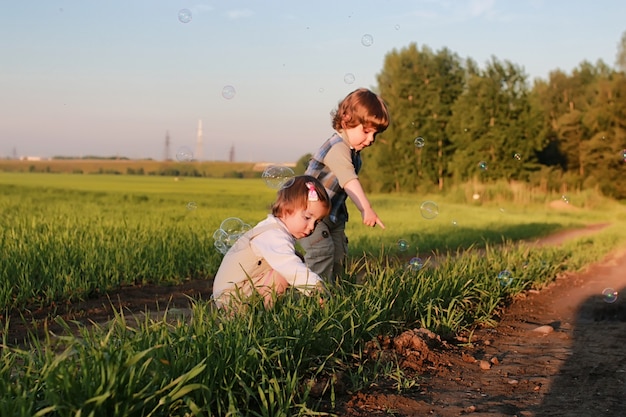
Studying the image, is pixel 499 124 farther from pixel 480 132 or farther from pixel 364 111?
pixel 364 111

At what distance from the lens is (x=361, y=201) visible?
17.8 ft

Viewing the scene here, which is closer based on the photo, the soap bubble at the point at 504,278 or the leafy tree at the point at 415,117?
the soap bubble at the point at 504,278

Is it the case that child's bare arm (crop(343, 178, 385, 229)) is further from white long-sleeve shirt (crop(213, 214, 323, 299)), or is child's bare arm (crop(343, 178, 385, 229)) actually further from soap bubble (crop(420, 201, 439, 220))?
soap bubble (crop(420, 201, 439, 220))

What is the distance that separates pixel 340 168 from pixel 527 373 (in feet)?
→ 6.71

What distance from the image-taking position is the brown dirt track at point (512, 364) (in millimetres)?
3703

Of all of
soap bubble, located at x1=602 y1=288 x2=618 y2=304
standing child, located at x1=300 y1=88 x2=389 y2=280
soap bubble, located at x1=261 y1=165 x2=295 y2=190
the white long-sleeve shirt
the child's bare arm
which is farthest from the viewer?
soap bubble, located at x1=602 y1=288 x2=618 y2=304

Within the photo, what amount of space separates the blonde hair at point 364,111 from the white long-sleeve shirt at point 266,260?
1405 mm

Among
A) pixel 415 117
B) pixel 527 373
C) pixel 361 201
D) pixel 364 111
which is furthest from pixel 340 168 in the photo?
pixel 415 117

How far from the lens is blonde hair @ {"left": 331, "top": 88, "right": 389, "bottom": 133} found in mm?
5676

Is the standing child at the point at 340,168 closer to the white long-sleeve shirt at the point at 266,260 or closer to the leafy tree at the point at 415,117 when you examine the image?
the white long-sleeve shirt at the point at 266,260

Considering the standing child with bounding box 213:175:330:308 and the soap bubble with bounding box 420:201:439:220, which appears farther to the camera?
the soap bubble with bounding box 420:201:439:220

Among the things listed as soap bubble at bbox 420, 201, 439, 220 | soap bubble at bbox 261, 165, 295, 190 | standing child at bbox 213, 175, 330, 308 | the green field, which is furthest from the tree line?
standing child at bbox 213, 175, 330, 308

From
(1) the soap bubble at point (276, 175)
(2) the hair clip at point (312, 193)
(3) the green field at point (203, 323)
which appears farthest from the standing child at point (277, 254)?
(1) the soap bubble at point (276, 175)

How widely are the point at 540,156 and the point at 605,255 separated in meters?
30.4
